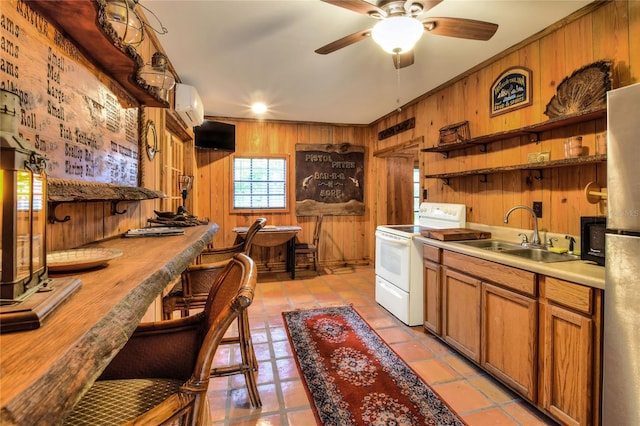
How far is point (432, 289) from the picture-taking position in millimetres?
2703

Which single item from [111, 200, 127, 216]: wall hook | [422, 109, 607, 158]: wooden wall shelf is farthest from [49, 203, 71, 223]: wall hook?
[422, 109, 607, 158]: wooden wall shelf

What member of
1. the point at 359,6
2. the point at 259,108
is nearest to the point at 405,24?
the point at 359,6

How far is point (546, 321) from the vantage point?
5.57 feet

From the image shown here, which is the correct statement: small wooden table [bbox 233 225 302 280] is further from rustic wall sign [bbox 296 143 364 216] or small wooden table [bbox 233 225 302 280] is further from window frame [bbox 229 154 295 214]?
rustic wall sign [bbox 296 143 364 216]

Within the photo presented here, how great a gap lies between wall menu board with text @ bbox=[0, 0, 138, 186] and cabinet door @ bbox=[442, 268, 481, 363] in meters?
2.38

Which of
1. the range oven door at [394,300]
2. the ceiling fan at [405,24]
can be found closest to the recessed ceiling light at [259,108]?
the ceiling fan at [405,24]

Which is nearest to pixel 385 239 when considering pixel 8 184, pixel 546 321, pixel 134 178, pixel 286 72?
pixel 546 321

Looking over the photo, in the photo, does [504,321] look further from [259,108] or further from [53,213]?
[259,108]

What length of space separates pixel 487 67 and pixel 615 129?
Result: 1.83 meters

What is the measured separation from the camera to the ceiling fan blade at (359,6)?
165cm

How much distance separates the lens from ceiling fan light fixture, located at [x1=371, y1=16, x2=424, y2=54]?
→ 5.64 feet

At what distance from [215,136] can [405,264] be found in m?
3.34

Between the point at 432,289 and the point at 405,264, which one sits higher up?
the point at 405,264

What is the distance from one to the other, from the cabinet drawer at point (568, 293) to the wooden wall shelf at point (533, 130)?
42.5 inches
